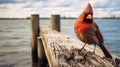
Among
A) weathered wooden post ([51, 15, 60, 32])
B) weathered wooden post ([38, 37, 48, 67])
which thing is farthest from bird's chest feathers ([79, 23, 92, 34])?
weathered wooden post ([51, 15, 60, 32])

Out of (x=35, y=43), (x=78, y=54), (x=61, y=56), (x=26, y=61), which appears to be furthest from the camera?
(x=26, y=61)

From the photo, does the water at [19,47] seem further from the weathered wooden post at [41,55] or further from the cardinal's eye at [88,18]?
the cardinal's eye at [88,18]

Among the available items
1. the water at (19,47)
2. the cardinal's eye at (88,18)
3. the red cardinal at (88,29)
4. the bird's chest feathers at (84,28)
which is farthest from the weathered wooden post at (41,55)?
the cardinal's eye at (88,18)

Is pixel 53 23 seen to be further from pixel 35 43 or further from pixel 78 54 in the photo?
pixel 78 54

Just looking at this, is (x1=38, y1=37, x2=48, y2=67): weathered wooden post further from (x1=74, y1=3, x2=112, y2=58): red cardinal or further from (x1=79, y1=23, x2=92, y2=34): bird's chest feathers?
(x1=79, y1=23, x2=92, y2=34): bird's chest feathers

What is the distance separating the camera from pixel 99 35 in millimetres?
3859

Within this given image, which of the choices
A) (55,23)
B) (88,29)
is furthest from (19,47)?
(88,29)

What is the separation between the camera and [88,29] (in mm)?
3631

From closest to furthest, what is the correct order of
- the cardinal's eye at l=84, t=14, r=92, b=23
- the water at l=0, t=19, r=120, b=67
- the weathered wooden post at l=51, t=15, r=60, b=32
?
the cardinal's eye at l=84, t=14, r=92, b=23, the weathered wooden post at l=51, t=15, r=60, b=32, the water at l=0, t=19, r=120, b=67

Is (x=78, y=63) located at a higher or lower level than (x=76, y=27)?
lower

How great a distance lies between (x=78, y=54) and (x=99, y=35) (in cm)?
39

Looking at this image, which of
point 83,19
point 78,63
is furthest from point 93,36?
point 78,63

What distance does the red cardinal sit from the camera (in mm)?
3525

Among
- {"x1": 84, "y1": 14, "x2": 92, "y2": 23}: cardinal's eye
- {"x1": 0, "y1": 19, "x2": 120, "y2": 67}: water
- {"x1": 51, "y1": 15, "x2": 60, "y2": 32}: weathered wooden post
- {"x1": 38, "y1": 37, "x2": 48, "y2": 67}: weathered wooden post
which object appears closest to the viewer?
{"x1": 84, "y1": 14, "x2": 92, "y2": 23}: cardinal's eye
